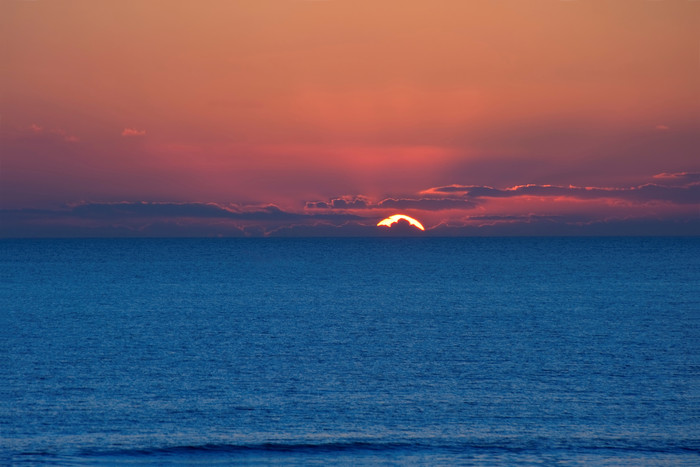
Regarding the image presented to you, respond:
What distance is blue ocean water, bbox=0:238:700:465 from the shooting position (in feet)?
89.6

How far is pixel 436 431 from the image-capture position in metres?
29.2

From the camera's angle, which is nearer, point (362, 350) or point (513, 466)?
point (513, 466)

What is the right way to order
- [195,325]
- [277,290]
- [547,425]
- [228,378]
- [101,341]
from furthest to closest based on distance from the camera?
[277,290] < [195,325] < [101,341] < [228,378] < [547,425]

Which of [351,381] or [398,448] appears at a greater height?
[351,381]

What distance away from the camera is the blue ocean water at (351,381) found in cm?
2730

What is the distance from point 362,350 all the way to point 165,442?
21238 millimetres

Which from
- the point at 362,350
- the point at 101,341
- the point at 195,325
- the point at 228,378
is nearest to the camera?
the point at 228,378

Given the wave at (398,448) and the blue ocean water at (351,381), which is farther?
the blue ocean water at (351,381)

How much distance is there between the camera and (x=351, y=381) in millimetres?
37938

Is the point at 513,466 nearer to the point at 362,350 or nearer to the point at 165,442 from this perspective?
the point at 165,442

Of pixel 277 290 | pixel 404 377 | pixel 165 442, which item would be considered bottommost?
pixel 165 442

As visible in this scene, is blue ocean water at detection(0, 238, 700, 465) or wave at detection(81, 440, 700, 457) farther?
blue ocean water at detection(0, 238, 700, 465)

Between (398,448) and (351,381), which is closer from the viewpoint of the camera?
(398,448)


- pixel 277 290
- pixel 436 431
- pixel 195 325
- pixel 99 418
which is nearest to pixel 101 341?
pixel 195 325
